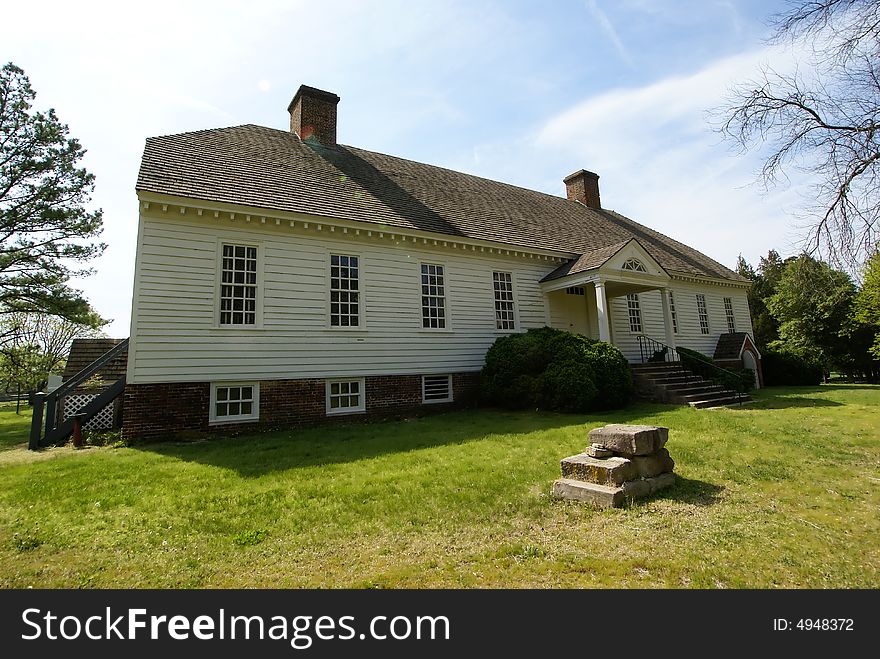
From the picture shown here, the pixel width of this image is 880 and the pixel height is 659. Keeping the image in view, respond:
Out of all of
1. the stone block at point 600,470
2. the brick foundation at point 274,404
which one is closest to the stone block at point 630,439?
the stone block at point 600,470

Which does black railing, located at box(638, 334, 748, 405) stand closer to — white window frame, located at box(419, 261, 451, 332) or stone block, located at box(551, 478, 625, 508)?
white window frame, located at box(419, 261, 451, 332)

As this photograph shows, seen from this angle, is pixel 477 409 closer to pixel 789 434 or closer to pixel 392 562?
pixel 789 434

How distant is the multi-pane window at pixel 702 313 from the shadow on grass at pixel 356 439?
36.8ft

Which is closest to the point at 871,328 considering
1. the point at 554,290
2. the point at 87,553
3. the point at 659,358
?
the point at 659,358

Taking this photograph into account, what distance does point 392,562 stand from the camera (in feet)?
12.4

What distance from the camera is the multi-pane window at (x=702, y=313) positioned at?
2136cm

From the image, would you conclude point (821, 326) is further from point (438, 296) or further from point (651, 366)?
point (438, 296)

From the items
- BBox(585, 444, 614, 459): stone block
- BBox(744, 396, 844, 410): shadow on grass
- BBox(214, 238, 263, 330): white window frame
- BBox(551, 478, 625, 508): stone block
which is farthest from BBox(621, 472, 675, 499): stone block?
BBox(214, 238, 263, 330): white window frame

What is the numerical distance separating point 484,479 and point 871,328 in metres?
35.2

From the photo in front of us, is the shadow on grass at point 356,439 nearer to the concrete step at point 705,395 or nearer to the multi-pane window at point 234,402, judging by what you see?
the multi-pane window at point 234,402

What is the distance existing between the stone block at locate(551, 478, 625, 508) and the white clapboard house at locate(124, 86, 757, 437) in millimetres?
7987

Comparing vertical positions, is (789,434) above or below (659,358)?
below

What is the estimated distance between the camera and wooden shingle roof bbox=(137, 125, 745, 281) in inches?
467

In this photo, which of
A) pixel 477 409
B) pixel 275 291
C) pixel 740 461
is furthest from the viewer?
pixel 477 409
